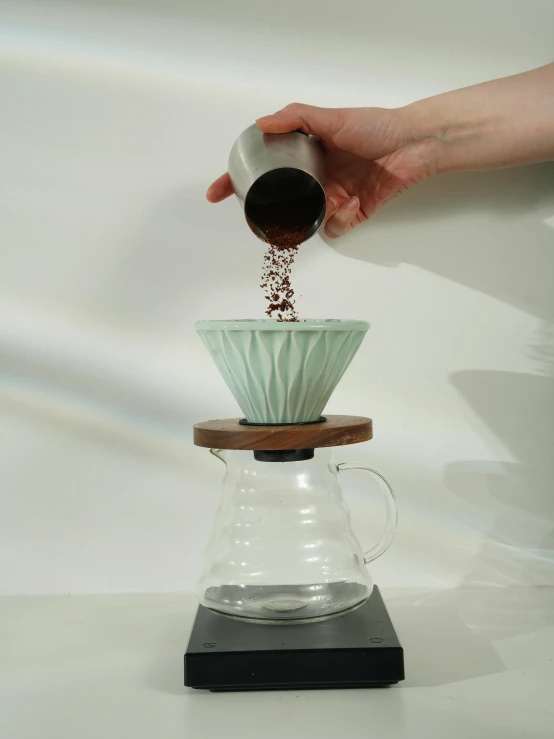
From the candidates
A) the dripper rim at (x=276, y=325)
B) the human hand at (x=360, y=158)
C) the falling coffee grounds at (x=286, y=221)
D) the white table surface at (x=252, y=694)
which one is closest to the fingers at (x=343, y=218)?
the human hand at (x=360, y=158)

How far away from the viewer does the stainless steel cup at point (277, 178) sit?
0.92 metres

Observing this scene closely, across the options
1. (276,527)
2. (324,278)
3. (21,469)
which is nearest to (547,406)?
(324,278)

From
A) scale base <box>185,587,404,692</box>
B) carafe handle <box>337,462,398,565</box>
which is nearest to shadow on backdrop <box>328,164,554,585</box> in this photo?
carafe handle <box>337,462,398,565</box>

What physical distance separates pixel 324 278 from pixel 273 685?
0.62m

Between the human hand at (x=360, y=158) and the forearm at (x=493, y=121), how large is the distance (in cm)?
2

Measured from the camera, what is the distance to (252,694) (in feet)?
2.51

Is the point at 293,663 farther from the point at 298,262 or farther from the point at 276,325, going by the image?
the point at 298,262

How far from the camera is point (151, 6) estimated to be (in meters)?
1.16

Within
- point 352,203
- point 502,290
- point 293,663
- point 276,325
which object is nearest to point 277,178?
point 352,203

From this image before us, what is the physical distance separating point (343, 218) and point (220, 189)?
0.19 m

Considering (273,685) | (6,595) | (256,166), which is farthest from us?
(6,595)

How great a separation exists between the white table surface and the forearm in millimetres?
656

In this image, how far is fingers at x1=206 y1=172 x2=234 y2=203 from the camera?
1077 mm

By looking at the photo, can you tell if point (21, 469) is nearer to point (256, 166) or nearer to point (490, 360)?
point (256, 166)
